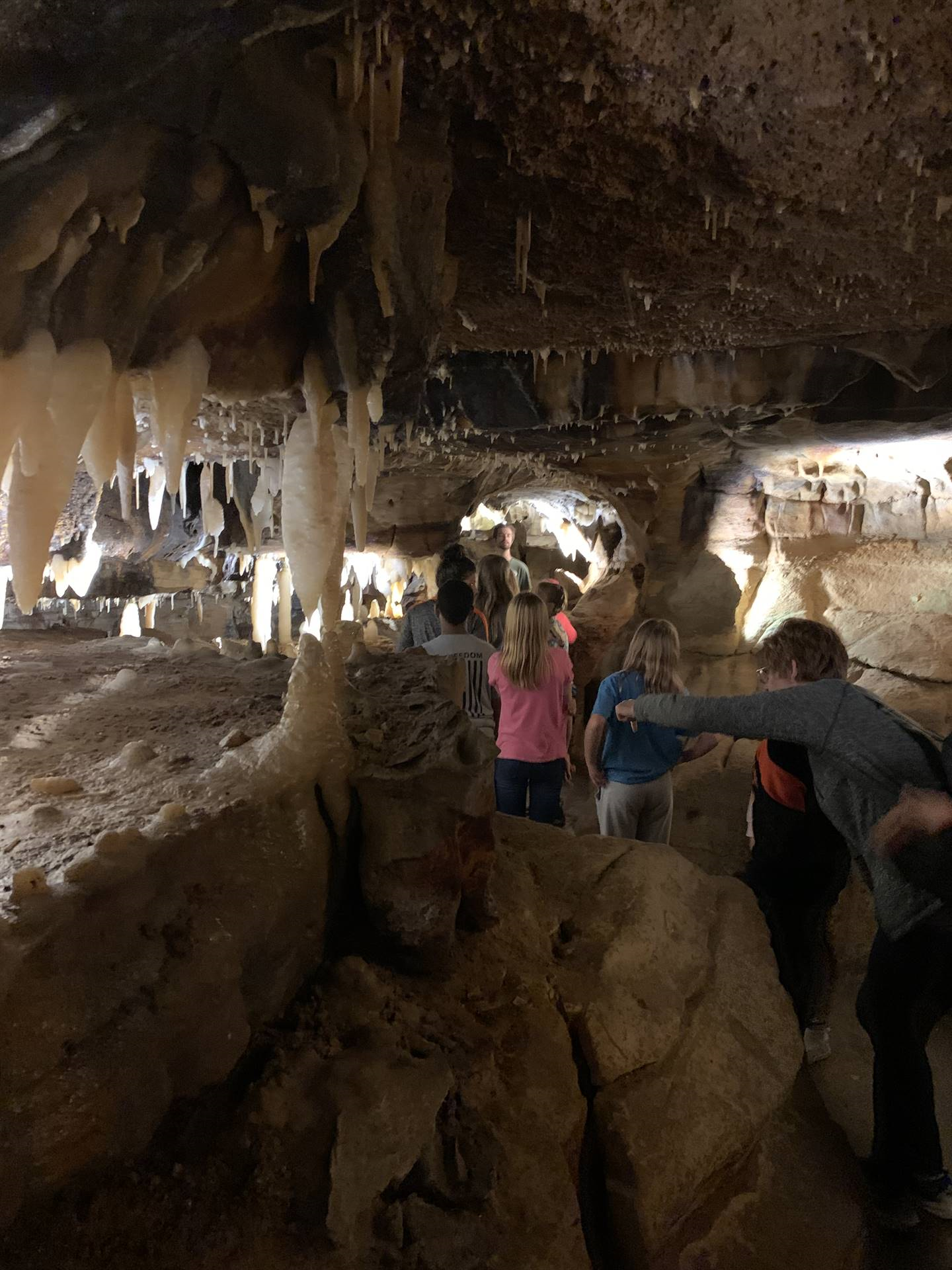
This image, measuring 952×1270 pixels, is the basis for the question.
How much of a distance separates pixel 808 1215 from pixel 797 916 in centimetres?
106

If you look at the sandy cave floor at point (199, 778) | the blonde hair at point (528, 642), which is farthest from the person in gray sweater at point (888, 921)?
the blonde hair at point (528, 642)

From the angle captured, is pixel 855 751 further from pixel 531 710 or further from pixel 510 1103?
pixel 531 710

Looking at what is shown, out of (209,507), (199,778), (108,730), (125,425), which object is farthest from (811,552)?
(199,778)

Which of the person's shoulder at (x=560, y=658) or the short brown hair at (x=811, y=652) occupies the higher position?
the short brown hair at (x=811, y=652)

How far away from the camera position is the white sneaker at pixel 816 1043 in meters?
3.31

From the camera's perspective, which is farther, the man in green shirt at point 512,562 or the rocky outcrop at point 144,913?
the man in green shirt at point 512,562

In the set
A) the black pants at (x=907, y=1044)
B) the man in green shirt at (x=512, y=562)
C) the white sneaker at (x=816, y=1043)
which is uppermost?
the man in green shirt at (x=512, y=562)

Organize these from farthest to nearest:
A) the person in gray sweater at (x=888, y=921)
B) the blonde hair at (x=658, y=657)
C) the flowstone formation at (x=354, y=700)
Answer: the blonde hair at (x=658, y=657) < the person in gray sweater at (x=888, y=921) < the flowstone formation at (x=354, y=700)

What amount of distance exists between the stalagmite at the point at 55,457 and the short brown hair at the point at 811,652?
8.53 ft

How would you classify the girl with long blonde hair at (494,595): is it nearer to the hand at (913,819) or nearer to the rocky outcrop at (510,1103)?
the rocky outcrop at (510,1103)

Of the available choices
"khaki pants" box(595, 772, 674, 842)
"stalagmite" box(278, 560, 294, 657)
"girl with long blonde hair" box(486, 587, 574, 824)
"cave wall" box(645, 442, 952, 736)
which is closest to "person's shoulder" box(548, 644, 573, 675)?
"girl with long blonde hair" box(486, 587, 574, 824)

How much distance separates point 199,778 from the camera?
2.08m

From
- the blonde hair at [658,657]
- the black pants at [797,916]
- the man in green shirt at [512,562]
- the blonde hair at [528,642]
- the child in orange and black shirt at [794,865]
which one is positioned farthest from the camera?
the man in green shirt at [512,562]

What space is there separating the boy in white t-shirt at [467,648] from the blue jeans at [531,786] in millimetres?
287
